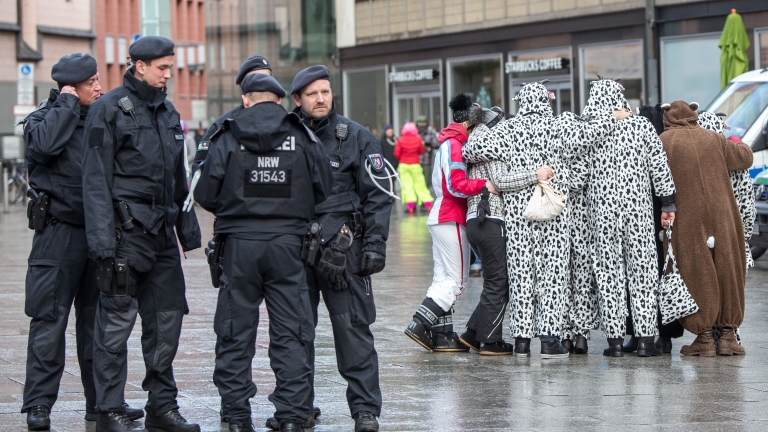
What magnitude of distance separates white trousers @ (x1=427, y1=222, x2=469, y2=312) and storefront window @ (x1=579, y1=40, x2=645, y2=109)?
2123cm

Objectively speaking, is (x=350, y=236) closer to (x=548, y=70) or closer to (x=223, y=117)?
(x=223, y=117)

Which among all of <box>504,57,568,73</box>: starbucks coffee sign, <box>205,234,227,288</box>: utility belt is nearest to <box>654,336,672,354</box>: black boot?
<box>205,234,227,288</box>: utility belt

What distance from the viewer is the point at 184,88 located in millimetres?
64125

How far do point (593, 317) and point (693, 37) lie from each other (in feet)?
70.0

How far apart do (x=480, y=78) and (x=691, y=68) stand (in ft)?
A: 25.2

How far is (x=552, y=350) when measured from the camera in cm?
941

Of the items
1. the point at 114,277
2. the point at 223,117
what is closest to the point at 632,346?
the point at 223,117

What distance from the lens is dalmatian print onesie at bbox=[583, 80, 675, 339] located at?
9359 millimetres

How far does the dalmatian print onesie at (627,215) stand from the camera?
936cm

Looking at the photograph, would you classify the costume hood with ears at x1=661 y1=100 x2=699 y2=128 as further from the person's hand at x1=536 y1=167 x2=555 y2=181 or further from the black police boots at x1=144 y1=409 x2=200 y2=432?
the black police boots at x1=144 y1=409 x2=200 y2=432

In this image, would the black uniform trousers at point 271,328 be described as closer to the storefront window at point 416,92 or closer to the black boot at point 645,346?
the black boot at point 645,346

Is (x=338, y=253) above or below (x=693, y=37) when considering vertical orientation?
below

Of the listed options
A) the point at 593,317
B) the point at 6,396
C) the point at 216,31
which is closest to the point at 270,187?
the point at 6,396

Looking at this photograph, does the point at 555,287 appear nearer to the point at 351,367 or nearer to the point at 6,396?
the point at 351,367
